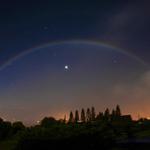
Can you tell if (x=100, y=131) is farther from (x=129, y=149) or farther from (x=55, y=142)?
(x=55, y=142)

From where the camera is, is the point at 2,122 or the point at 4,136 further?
the point at 2,122

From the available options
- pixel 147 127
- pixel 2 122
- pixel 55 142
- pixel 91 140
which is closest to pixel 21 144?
pixel 55 142

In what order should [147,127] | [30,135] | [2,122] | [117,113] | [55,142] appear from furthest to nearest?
1. [117,113]
2. [147,127]
3. [2,122]
4. [30,135]
5. [55,142]

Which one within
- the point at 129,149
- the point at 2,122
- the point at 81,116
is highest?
the point at 81,116

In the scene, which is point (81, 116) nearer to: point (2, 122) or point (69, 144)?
point (2, 122)

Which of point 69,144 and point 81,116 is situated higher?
point 81,116

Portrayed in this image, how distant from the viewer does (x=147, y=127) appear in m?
39.9

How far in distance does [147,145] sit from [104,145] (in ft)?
9.06

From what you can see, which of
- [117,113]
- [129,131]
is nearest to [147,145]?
[129,131]

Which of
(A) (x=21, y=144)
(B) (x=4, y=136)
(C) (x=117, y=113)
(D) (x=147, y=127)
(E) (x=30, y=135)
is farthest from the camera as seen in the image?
(C) (x=117, y=113)

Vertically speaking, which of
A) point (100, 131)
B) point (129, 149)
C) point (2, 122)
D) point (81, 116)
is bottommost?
point (129, 149)

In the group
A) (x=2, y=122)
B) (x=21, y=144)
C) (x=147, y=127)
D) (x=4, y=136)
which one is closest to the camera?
(x=21, y=144)

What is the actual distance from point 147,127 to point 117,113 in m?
22.1

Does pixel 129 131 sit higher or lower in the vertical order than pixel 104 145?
higher
